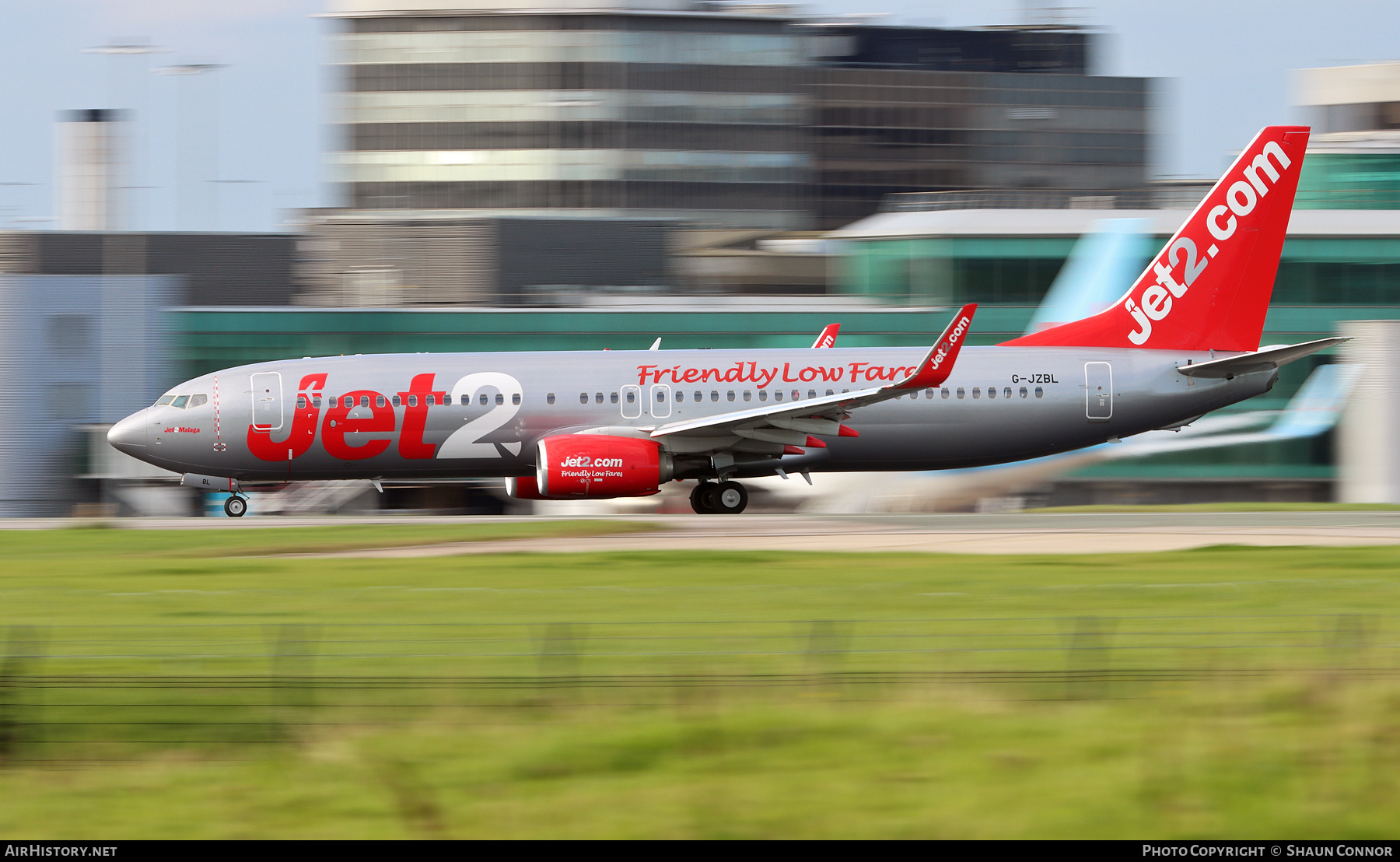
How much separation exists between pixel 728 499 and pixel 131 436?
1162 cm

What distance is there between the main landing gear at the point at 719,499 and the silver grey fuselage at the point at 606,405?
86cm

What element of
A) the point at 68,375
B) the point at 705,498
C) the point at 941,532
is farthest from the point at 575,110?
the point at 941,532

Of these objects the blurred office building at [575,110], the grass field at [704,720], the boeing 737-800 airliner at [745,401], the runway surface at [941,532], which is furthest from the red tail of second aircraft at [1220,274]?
the blurred office building at [575,110]

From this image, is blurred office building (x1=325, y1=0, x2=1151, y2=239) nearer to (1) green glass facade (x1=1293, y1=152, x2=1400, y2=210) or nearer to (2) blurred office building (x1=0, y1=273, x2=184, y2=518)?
(1) green glass facade (x1=1293, y1=152, x2=1400, y2=210)

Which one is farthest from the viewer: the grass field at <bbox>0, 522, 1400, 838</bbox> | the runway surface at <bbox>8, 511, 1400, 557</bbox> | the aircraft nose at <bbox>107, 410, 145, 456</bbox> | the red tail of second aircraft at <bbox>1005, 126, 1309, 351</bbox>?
the red tail of second aircraft at <bbox>1005, 126, 1309, 351</bbox>

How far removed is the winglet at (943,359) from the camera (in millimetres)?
26531

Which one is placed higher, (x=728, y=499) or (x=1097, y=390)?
(x=1097, y=390)

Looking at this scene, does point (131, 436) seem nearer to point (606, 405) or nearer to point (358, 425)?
point (358, 425)

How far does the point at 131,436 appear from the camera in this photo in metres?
29.0

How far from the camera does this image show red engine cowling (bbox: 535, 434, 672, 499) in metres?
27.1

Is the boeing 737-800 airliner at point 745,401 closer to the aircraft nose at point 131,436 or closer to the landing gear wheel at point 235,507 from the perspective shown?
the aircraft nose at point 131,436

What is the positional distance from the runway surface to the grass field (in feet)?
23.5

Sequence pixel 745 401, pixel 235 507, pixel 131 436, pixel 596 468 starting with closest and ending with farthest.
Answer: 1. pixel 596 468
2. pixel 131 436
3. pixel 745 401
4. pixel 235 507

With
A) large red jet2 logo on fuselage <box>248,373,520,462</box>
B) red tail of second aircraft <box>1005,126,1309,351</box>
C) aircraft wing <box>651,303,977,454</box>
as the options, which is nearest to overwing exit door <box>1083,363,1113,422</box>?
red tail of second aircraft <box>1005,126,1309,351</box>
